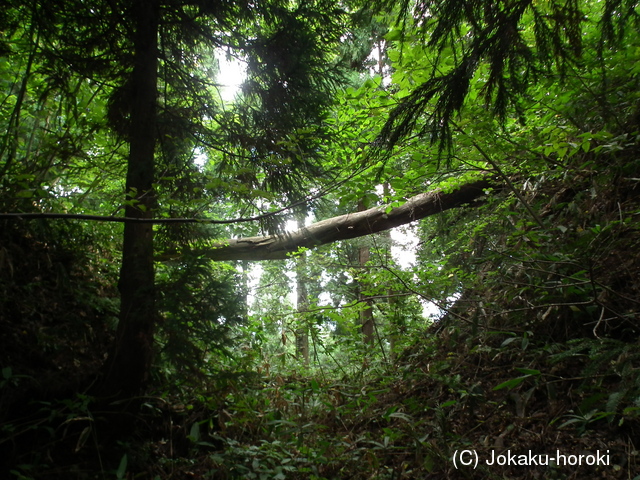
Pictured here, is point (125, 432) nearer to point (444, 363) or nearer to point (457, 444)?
point (457, 444)

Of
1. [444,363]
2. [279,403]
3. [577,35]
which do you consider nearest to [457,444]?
[444,363]

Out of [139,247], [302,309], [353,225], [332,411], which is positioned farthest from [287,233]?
[353,225]

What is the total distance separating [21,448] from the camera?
2.57 m

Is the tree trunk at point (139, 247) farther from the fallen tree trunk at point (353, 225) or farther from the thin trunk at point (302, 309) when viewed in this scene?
the fallen tree trunk at point (353, 225)

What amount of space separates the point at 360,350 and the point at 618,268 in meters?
3.42

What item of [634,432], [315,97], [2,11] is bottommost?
[634,432]

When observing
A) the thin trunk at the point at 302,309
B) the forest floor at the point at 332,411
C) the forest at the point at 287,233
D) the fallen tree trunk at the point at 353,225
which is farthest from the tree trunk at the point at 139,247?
the fallen tree trunk at the point at 353,225

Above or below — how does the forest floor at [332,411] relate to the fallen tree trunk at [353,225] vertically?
below

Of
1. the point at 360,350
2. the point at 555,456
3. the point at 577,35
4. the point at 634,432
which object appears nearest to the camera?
the point at 577,35

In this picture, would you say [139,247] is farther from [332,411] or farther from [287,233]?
[332,411]

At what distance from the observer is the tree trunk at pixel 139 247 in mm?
3033

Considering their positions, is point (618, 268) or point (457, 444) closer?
point (457, 444)

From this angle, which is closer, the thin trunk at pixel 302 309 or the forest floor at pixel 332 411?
the forest floor at pixel 332 411

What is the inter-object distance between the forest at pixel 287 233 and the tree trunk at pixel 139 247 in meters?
0.02
